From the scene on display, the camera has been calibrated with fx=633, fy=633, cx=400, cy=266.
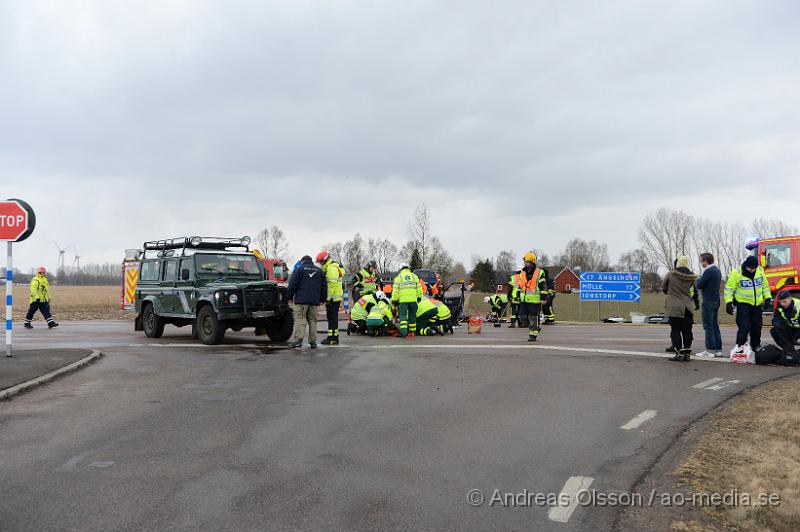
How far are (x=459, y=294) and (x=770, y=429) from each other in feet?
50.3

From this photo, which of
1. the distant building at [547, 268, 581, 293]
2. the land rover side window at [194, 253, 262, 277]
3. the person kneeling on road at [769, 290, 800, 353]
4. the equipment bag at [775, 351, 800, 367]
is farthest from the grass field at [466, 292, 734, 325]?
the distant building at [547, 268, 581, 293]

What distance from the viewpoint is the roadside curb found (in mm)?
8422

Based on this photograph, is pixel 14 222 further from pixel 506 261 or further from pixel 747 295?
pixel 506 261

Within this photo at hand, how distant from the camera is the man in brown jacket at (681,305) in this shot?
11.1 metres

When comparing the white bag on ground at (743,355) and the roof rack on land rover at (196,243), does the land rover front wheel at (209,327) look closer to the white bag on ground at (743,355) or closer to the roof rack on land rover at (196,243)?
the roof rack on land rover at (196,243)

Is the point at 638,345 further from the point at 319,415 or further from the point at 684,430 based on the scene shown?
the point at 319,415

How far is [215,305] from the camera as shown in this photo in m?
13.9

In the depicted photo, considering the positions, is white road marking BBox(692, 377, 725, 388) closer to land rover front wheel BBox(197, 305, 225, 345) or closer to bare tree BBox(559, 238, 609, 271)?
land rover front wheel BBox(197, 305, 225, 345)

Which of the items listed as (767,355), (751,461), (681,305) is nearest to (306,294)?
(681,305)

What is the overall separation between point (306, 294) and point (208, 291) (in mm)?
2530

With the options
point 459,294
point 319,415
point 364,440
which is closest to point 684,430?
point 364,440

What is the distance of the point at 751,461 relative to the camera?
5.41 metres

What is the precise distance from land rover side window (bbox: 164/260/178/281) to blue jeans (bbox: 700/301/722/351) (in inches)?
459

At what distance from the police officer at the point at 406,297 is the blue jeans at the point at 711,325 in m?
6.38
